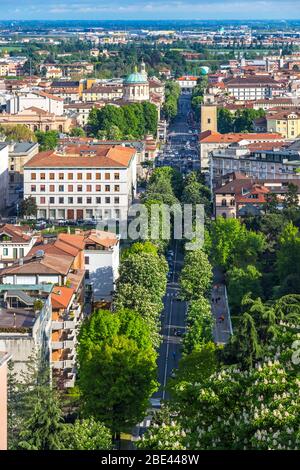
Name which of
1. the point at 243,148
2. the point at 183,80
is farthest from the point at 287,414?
the point at 183,80

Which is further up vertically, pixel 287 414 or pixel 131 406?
pixel 287 414

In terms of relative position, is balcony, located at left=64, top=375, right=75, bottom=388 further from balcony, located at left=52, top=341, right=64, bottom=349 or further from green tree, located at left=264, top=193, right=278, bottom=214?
green tree, located at left=264, top=193, right=278, bottom=214

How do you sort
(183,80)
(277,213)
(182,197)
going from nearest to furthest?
1. (277,213)
2. (182,197)
3. (183,80)

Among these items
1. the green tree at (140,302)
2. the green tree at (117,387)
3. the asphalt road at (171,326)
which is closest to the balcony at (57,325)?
the asphalt road at (171,326)

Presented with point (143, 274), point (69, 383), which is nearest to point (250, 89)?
point (143, 274)

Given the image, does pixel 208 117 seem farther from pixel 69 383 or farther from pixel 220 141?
pixel 69 383

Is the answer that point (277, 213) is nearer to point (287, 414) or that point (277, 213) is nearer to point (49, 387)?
point (49, 387)

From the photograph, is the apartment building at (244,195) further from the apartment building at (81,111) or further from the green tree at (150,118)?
the apartment building at (81,111)
